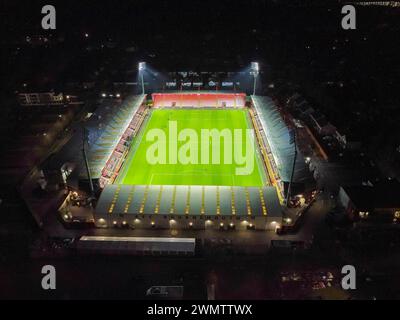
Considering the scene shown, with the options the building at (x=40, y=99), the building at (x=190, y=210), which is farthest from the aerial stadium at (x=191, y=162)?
the building at (x=40, y=99)

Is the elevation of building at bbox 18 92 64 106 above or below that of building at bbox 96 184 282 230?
above

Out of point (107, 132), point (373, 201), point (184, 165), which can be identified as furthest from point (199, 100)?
point (373, 201)

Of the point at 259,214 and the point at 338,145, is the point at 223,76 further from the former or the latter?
the point at 259,214

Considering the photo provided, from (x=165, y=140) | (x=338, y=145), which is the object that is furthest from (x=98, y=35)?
(x=338, y=145)

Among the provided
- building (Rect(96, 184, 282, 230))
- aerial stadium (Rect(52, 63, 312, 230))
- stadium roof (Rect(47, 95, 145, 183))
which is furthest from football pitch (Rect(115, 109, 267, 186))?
building (Rect(96, 184, 282, 230))

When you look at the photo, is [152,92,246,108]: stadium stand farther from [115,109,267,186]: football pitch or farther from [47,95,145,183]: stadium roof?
[115,109,267,186]: football pitch

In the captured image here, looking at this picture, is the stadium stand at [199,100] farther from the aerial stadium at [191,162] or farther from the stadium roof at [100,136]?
the stadium roof at [100,136]

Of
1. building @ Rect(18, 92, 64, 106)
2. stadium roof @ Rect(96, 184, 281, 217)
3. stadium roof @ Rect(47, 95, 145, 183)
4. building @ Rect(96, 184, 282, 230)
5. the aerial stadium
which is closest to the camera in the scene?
building @ Rect(96, 184, 282, 230)

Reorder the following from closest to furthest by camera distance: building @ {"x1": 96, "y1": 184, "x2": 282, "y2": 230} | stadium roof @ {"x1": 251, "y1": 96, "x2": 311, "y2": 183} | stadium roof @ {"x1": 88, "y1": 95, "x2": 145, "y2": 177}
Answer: building @ {"x1": 96, "y1": 184, "x2": 282, "y2": 230} < stadium roof @ {"x1": 251, "y1": 96, "x2": 311, "y2": 183} < stadium roof @ {"x1": 88, "y1": 95, "x2": 145, "y2": 177}
